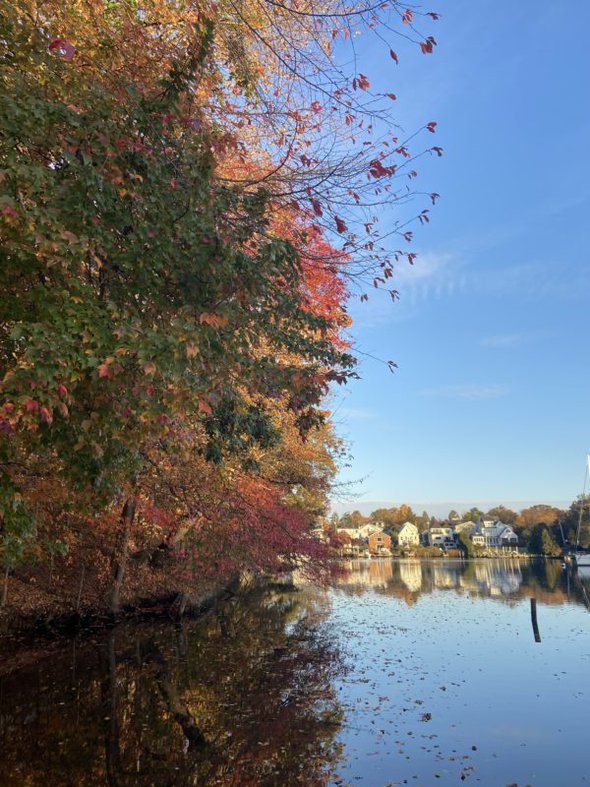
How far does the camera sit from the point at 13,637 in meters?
16.1

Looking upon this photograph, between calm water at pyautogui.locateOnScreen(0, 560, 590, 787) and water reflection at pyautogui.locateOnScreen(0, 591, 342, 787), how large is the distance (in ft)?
0.11

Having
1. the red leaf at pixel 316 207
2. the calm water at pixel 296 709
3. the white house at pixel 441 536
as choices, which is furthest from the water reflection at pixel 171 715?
the white house at pixel 441 536

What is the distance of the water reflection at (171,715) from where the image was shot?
7133 mm

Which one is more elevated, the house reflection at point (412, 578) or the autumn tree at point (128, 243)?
the autumn tree at point (128, 243)

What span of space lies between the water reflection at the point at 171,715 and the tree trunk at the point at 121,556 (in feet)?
10.0

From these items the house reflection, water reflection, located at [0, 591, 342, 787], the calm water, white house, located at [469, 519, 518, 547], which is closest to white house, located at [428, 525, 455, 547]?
white house, located at [469, 519, 518, 547]

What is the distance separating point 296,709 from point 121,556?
1107 cm

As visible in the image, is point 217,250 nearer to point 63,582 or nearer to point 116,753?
point 116,753

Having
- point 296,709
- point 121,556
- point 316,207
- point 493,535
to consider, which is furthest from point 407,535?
point 316,207

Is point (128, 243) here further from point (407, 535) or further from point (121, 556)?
point (407, 535)

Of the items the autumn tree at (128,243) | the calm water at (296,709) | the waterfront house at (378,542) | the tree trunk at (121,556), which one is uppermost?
the autumn tree at (128,243)

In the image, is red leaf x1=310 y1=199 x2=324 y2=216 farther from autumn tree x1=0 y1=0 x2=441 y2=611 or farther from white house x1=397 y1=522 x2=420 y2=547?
white house x1=397 y1=522 x2=420 y2=547

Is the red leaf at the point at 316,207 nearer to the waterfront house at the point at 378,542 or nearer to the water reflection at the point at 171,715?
the water reflection at the point at 171,715

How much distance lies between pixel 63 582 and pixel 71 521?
3935 millimetres
